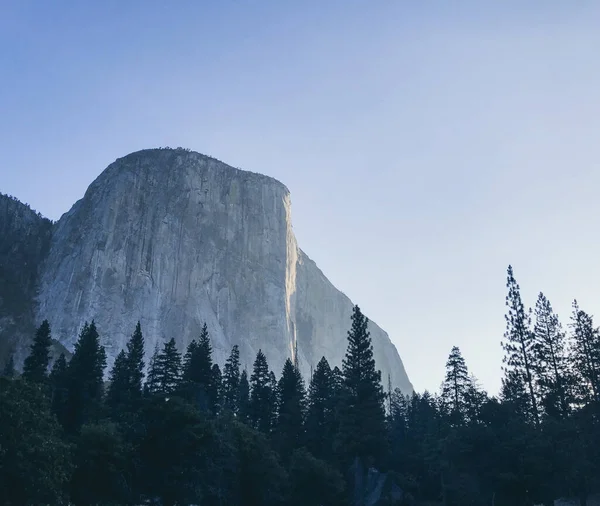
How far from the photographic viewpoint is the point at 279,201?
16825cm

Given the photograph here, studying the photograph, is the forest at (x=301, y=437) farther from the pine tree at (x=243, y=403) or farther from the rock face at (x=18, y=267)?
the rock face at (x=18, y=267)

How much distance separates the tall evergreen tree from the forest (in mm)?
144

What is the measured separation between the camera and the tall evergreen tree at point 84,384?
167 feet

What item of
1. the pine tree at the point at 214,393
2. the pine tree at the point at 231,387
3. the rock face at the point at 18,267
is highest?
the rock face at the point at 18,267

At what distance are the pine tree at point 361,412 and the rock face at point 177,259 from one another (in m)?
81.5

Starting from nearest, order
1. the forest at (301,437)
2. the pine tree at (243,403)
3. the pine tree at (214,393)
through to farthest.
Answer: the forest at (301,437) → the pine tree at (214,393) → the pine tree at (243,403)

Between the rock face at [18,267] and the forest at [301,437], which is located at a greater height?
the rock face at [18,267]

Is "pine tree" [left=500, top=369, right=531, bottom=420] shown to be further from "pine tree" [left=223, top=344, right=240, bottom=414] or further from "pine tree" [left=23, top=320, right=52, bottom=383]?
"pine tree" [left=23, top=320, right=52, bottom=383]

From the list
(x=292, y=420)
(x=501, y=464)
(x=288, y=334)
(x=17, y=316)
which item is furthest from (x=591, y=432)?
(x=17, y=316)

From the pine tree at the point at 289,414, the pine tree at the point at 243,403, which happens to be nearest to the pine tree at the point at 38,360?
the pine tree at the point at 243,403

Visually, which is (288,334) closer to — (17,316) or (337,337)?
(337,337)

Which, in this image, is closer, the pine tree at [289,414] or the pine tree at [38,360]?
the pine tree at [38,360]

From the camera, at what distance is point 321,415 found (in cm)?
6338

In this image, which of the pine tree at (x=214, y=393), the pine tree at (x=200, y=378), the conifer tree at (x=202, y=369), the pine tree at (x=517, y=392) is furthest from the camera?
the conifer tree at (x=202, y=369)
